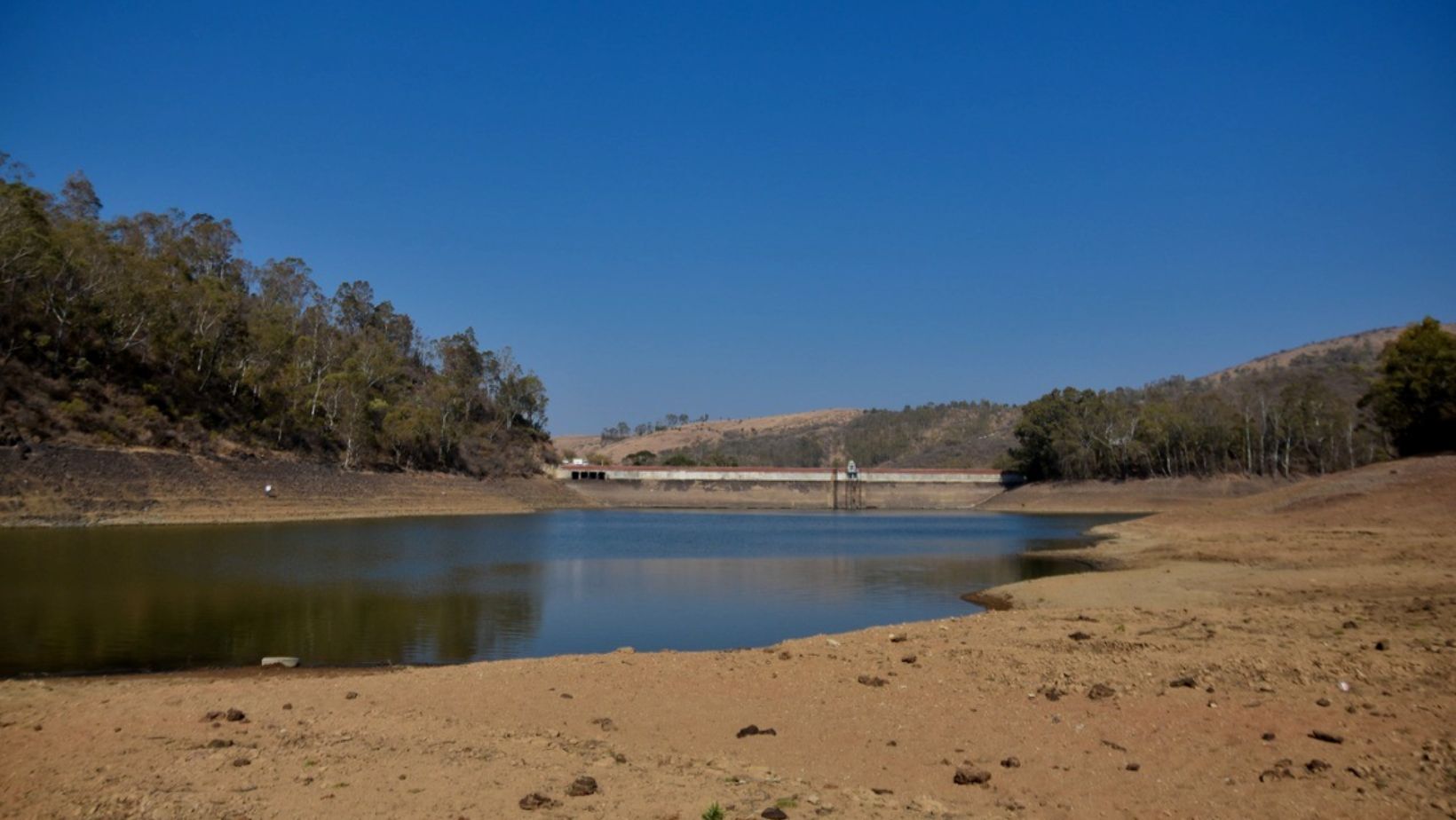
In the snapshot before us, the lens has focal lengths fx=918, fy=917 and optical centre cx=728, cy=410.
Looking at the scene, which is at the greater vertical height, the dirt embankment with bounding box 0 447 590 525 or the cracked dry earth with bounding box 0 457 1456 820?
the dirt embankment with bounding box 0 447 590 525

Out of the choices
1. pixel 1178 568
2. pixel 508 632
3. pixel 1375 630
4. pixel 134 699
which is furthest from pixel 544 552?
pixel 1375 630

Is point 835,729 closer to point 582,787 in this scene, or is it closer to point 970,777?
point 970,777

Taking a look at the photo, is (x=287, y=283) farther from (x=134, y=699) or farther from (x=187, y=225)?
(x=134, y=699)

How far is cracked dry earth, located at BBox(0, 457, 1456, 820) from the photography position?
6.68 metres

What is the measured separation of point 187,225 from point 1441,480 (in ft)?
317

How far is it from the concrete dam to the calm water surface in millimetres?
58166

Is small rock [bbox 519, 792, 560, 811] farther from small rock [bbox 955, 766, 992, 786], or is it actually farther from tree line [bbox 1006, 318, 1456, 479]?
tree line [bbox 1006, 318, 1456, 479]

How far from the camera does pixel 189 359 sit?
59938 millimetres

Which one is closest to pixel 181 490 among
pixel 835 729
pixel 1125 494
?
pixel 835 729

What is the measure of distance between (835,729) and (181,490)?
1817 inches

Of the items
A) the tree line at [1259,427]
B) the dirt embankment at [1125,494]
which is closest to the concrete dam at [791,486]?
the dirt embankment at [1125,494]

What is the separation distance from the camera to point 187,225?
3450 inches

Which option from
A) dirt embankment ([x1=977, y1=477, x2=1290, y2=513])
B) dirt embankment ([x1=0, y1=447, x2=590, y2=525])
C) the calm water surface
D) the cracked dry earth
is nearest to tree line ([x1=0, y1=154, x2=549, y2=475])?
dirt embankment ([x1=0, y1=447, x2=590, y2=525])

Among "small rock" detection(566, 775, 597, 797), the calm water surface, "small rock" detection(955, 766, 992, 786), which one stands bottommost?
the calm water surface
